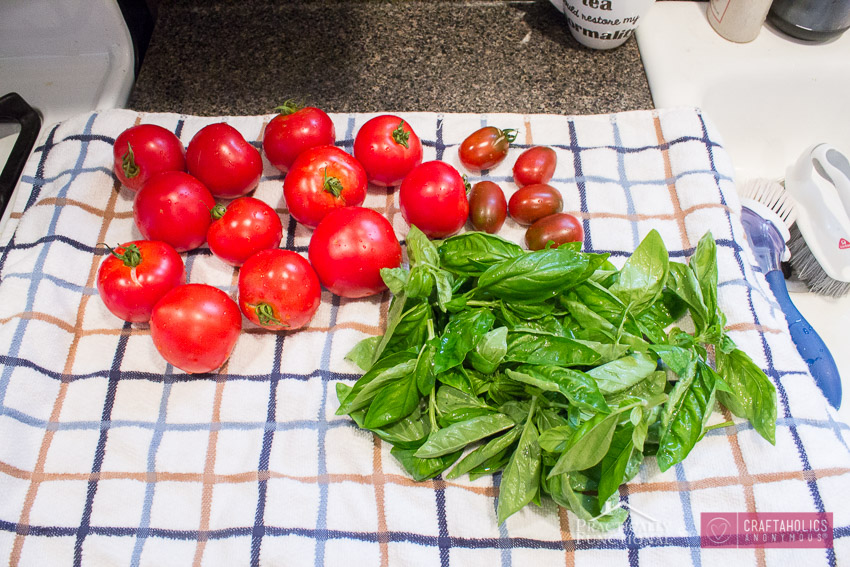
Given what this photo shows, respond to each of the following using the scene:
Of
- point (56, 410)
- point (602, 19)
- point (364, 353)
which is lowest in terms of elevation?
point (56, 410)

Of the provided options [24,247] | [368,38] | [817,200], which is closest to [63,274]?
[24,247]

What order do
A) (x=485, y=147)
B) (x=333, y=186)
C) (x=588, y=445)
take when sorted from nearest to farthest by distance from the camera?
(x=588, y=445), (x=333, y=186), (x=485, y=147)

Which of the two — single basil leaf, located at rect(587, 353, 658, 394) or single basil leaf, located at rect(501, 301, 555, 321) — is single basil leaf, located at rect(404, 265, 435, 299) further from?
single basil leaf, located at rect(587, 353, 658, 394)

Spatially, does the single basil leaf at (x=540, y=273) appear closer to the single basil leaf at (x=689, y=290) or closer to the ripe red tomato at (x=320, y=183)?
the single basil leaf at (x=689, y=290)

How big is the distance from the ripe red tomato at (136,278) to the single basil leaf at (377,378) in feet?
0.95

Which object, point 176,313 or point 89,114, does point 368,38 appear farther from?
point 176,313

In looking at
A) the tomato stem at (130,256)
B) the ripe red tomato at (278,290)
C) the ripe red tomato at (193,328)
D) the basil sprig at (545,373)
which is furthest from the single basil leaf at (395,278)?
the tomato stem at (130,256)

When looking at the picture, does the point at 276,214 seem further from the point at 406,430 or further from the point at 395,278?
the point at 406,430

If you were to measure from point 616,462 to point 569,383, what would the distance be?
9 cm

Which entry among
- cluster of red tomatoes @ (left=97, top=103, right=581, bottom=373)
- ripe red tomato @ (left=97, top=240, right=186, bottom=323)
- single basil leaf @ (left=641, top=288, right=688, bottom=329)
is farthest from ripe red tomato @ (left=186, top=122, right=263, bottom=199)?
single basil leaf @ (left=641, top=288, right=688, bottom=329)

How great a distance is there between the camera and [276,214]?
0.86 meters

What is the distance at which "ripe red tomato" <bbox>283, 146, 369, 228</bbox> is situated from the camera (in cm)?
82

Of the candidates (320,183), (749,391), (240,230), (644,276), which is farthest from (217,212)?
(749,391)

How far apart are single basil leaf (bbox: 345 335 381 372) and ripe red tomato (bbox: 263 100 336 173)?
0.32 meters
